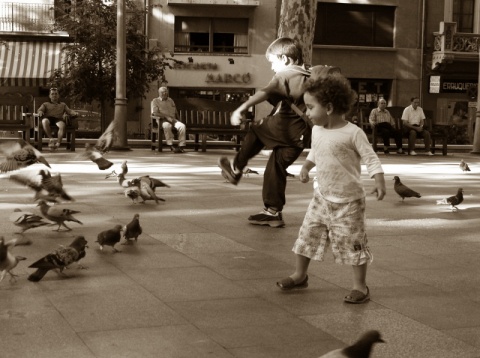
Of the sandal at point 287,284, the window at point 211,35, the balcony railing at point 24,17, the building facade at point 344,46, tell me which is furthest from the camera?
the window at point 211,35

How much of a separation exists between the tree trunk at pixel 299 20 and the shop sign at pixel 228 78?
1551 centimetres

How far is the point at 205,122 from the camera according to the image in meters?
23.3

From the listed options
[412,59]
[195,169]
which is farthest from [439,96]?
[195,169]

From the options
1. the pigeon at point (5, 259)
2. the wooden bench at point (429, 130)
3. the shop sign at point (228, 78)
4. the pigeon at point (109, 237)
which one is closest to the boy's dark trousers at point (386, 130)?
the wooden bench at point (429, 130)

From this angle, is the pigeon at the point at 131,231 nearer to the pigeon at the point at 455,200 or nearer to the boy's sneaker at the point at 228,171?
the boy's sneaker at the point at 228,171

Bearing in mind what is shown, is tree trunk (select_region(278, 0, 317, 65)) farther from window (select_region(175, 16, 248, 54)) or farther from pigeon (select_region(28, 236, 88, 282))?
pigeon (select_region(28, 236, 88, 282))

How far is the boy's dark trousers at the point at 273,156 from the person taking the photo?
8.66 m

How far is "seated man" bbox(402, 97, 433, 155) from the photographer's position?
956 inches

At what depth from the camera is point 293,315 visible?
526cm

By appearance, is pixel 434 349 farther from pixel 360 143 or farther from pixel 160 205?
pixel 160 205

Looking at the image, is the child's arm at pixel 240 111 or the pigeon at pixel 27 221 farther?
the pigeon at pixel 27 221

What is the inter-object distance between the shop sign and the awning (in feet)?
20.7

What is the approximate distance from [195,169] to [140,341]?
11480 mm

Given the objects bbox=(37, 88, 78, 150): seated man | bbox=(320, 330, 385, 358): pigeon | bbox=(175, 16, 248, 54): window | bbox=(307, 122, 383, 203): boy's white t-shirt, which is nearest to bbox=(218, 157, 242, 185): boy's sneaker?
bbox=(307, 122, 383, 203): boy's white t-shirt
